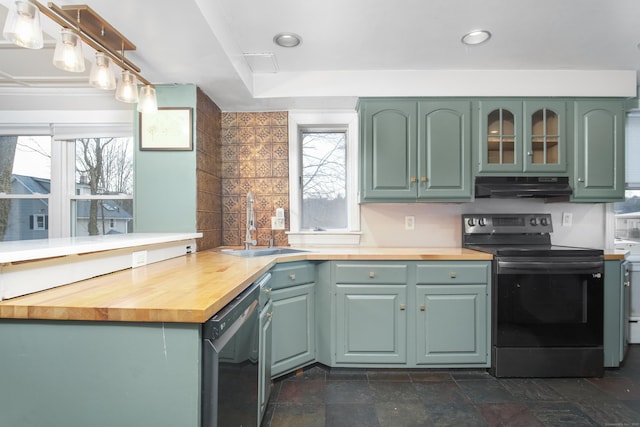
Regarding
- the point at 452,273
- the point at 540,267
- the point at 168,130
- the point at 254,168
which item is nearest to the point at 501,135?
the point at 540,267

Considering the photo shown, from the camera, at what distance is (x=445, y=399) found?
6.30ft

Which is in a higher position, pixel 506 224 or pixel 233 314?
pixel 506 224

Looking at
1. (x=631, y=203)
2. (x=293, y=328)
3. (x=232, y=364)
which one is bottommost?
(x=293, y=328)

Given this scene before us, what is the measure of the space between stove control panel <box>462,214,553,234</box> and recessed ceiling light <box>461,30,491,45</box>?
1340 millimetres

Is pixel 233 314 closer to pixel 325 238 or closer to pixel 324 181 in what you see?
pixel 325 238

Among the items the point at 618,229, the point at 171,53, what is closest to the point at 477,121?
the point at 618,229

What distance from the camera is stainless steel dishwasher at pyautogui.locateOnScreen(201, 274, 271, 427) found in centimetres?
89

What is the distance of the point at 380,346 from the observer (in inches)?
86.0

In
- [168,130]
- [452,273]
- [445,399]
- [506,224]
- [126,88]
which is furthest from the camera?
[506,224]

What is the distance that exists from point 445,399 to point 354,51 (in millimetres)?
2362

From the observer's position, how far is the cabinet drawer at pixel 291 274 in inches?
78.1

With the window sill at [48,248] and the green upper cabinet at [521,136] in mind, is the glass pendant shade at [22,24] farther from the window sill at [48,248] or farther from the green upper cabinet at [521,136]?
the green upper cabinet at [521,136]

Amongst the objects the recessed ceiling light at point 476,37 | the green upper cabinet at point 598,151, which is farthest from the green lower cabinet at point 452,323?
the recessed ceiling light at point 476,37

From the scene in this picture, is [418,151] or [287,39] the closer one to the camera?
[287,39]
